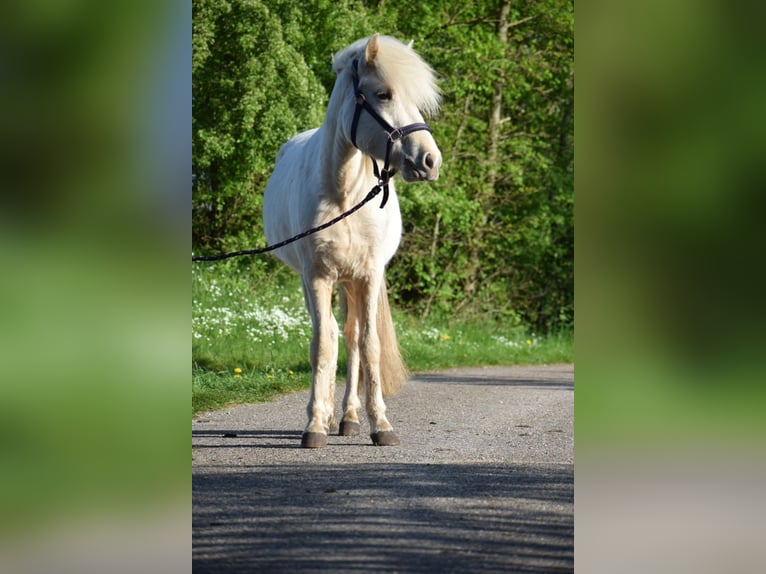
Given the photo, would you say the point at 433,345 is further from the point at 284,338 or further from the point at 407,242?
the point at 407,242

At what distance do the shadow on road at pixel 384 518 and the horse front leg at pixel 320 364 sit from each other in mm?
554

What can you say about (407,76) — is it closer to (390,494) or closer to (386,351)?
(386,351)

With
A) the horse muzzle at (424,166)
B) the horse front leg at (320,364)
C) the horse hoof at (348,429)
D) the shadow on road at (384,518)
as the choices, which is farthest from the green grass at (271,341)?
the horse muzzle at (424,166)

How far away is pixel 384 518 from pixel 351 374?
7.77 ft

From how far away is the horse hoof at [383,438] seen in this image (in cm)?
548

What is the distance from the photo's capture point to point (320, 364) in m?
5.57

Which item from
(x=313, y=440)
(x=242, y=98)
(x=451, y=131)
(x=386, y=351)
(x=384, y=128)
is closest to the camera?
(x=384, y=128)
